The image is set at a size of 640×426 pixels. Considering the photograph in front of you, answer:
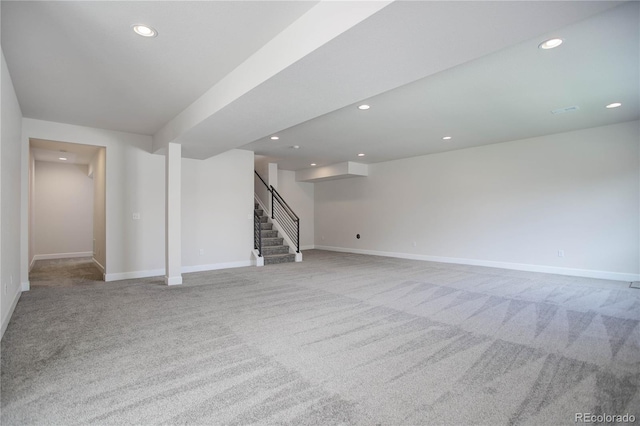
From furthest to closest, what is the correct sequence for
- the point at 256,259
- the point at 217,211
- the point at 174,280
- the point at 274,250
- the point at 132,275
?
1. the point at 274,250
2. the point at 256,259
3. the point at 217,211
4. the point at 132,275
5. the point at 174,280

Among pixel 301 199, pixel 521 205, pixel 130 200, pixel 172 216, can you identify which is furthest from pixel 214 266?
pixel 521 205

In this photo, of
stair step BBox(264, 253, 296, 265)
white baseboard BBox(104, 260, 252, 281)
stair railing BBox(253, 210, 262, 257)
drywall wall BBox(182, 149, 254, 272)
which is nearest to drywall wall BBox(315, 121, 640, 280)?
stair step BBox(264, 253, 296, 265)

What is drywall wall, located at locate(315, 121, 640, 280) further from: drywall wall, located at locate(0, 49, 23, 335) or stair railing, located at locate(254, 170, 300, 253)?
drywall wall, located at locate(0, 49, 23, 335)

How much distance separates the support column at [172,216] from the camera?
208 inches

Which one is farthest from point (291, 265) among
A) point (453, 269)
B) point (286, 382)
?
point (286, 382)

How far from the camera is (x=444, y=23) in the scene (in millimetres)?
2012

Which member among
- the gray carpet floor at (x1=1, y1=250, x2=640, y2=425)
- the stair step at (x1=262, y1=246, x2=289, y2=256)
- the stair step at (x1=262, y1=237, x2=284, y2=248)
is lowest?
the gray carpet floor at (x1=1, y1=250, x2=640, y2=425)

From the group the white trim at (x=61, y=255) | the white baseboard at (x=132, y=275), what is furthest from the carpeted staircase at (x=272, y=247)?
the white trim at (x=61, y=255)

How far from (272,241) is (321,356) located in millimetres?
5847

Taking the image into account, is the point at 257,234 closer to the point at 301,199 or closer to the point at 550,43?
the point at 301,199

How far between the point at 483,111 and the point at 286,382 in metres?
4.68

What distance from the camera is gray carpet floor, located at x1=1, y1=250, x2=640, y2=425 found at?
184 cm

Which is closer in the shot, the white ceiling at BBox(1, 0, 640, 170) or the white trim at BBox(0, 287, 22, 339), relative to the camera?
the white ceiling at BBox(1, 0, 640, 170)

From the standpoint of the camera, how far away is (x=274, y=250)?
7.90 m
